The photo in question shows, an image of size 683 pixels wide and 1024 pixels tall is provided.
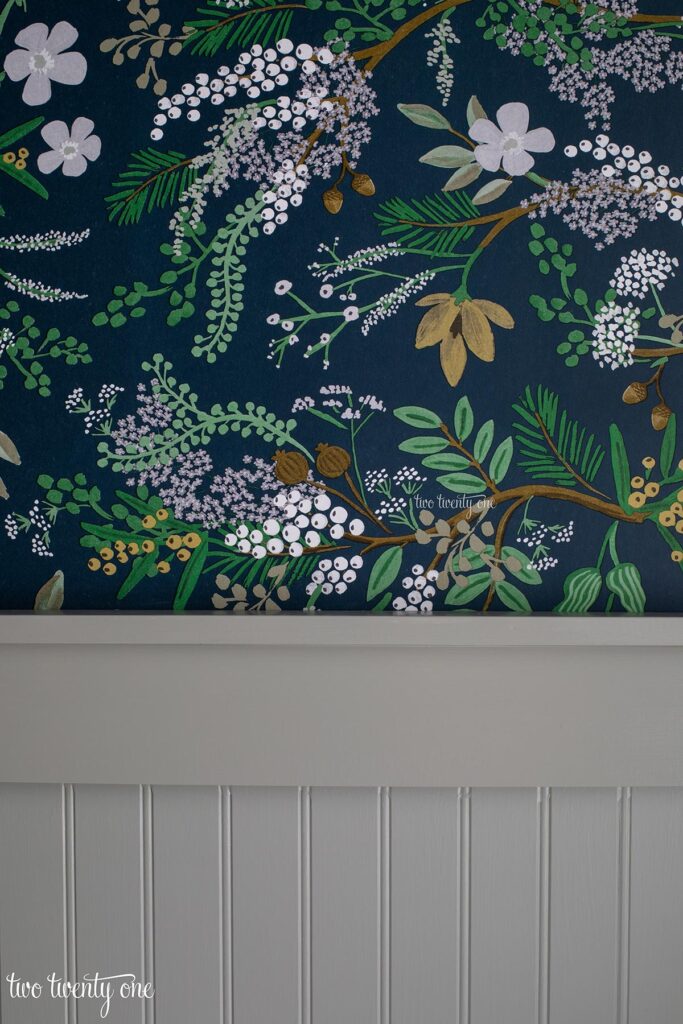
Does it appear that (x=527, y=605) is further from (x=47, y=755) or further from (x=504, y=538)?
(x=47, y=755)

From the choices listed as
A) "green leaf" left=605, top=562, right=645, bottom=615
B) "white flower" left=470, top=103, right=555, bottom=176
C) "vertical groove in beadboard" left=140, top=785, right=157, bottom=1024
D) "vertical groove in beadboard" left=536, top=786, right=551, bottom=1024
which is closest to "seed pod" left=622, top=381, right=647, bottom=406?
"green leaf" left=605, top=562, right=645, bottom=615

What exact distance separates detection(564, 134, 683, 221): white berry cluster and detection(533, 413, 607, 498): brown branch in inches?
12.5

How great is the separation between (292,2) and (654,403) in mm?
716

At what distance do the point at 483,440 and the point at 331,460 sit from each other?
0.67 feet

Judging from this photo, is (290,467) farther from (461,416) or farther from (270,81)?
(270,81)

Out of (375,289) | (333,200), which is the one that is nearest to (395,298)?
(375,289)

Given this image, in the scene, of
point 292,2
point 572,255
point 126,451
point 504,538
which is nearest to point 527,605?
point 504,538

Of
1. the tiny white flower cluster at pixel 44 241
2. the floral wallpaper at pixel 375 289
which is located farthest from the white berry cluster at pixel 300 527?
the tiny white flower cluster at pixel 44 241

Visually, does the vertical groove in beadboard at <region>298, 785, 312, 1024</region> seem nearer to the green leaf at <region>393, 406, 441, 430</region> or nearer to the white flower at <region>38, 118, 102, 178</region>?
the green leaf at <region>393, 406, 441, 430</region>

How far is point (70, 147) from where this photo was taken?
95 centimetres

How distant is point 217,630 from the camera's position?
2.93ft

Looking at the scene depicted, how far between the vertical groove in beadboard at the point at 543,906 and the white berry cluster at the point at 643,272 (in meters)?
0.67

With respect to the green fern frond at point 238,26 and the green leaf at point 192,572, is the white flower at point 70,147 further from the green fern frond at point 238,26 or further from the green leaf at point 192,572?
the green leaf at point 192,572

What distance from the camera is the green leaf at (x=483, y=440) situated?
3.08 ft
